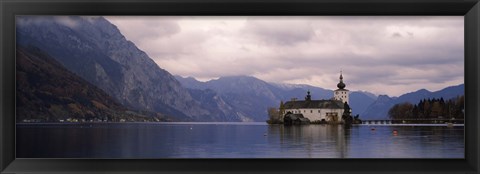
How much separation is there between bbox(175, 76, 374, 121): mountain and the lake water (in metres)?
0.21

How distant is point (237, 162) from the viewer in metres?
4.53

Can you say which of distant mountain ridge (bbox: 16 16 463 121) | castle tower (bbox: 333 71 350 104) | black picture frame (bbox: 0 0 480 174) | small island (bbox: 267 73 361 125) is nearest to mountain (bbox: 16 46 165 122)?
distant mountain ridge (bbox: 16 16 463 121)

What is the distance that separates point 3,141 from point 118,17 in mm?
1419

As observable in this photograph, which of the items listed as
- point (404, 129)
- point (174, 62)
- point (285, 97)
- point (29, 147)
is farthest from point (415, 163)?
point (29, 147)

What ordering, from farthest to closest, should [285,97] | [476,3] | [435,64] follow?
1. [285,97]
2. [435,64]
3. [476,3]

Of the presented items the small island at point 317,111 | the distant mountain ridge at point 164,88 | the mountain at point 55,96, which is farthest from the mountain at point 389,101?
the mountain at point 55,96

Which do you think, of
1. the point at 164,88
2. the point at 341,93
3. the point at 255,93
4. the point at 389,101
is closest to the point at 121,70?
the point at 164,88

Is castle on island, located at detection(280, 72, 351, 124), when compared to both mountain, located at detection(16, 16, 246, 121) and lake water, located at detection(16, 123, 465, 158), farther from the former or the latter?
mountain, located at detection(16, 16, 246, 121)

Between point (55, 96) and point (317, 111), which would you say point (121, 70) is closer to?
point (55, 96)

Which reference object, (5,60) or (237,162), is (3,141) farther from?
(237,162)

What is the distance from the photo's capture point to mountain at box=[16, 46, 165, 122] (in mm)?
4727

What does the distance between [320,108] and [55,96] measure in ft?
9.46

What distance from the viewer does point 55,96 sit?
5.71 meters

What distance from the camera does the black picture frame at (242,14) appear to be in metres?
4.41
